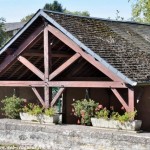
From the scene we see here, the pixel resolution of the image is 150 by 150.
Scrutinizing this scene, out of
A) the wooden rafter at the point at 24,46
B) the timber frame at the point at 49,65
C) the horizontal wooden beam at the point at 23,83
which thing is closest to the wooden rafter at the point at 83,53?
the timber frame at the point at 49,65

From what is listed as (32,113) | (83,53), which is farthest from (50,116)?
(83,53)

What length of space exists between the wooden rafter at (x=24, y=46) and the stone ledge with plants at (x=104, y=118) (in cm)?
286

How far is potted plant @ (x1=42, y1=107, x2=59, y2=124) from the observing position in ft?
44.9

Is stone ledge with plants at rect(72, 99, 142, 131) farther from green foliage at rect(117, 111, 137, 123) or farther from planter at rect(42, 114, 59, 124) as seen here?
planter at rect(42, 114, 59, 124)

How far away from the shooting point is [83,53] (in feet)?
42.7

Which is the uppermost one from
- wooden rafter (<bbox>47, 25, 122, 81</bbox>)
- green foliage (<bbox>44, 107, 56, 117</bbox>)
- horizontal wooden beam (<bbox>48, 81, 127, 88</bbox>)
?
wooden rafter (<bbox>47, 25, 122, 81</bbox>)

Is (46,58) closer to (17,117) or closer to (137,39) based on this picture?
(17,117)

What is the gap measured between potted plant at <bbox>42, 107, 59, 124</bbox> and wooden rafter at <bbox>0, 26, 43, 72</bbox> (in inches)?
94.0

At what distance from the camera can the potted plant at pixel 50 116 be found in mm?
13688

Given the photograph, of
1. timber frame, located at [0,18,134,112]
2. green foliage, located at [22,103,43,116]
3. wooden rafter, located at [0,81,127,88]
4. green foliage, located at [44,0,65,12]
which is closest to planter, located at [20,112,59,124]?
green foliage, located at [22,103,43,116]

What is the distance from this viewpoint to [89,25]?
14.7 metres

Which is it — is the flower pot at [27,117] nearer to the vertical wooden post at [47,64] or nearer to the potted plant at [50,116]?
the potted plant at [50,116]

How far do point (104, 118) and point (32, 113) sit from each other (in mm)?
2859

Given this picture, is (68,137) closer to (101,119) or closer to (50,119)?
(101,119)
